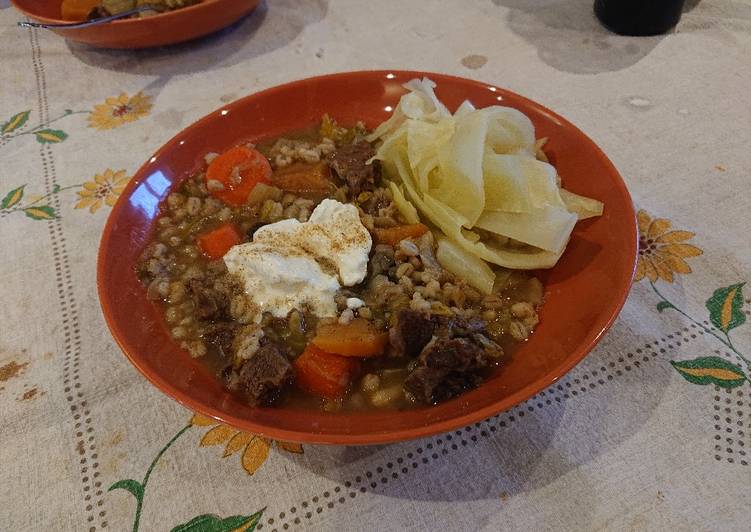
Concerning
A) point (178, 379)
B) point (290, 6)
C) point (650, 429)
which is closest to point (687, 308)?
point (650, 429)

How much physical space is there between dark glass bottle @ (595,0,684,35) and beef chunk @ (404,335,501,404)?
9.93 feet

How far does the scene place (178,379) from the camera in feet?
6.50

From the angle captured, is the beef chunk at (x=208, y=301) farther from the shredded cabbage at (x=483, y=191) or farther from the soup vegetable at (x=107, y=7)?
the soup vegetable at (x=107, y=7)

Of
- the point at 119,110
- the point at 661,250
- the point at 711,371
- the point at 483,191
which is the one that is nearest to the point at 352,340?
the point at 483,191

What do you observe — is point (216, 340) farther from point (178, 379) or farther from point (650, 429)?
point (650, 429)

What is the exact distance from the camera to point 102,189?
3.23 meters

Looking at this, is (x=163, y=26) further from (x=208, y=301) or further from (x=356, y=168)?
(x=208, y=301)

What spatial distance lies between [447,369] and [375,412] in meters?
0.30

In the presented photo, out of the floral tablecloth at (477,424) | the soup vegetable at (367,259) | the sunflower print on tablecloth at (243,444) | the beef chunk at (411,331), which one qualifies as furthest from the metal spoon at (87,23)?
the beef chunk at (411,331)

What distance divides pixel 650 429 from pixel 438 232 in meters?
1.17

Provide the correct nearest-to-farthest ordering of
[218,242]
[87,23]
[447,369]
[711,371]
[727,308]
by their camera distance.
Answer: [447,369], [711,371], [727,308], [218,242], [87,23]

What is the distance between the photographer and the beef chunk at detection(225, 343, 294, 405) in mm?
1932

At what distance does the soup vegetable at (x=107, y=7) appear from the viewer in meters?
3.88

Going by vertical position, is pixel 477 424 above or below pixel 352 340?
below
